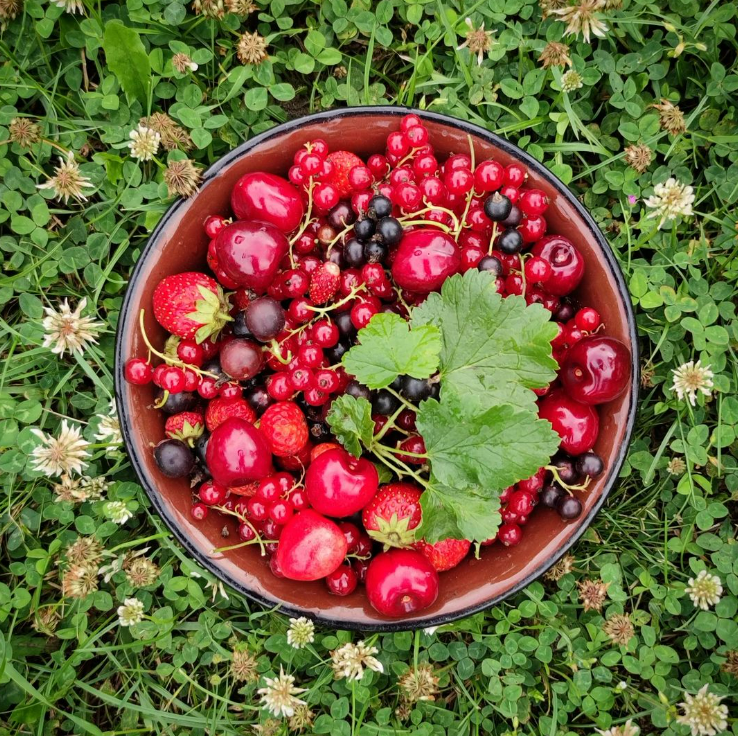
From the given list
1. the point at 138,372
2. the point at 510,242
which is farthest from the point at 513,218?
the point at 138,372

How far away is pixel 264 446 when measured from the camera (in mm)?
1529

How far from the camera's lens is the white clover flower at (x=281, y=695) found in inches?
72.5

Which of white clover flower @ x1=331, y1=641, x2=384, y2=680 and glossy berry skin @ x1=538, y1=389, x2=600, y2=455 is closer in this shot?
glossy berry skin @ x1=538, y1=389, x2=600, y2=455

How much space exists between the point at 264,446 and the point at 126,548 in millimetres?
781

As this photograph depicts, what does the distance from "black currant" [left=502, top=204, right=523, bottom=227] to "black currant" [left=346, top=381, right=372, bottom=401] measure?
53 cm

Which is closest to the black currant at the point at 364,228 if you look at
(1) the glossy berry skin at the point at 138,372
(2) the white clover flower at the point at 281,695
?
(1) the glossy berry skin at the point at 138,372

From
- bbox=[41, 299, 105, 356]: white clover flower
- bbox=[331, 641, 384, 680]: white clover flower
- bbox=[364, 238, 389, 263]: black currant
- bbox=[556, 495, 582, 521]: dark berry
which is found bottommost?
bbox=[331, 641, 384, 680]: white clover flower

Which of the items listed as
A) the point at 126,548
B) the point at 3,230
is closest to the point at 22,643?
the point at 126,548

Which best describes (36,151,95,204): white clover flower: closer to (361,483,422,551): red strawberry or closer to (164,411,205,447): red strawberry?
(164,411,205,447): red strawberry

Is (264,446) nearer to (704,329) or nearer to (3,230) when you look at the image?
(3,230)

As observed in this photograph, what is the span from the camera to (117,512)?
1903mm

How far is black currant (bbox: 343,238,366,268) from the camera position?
5.17 feet

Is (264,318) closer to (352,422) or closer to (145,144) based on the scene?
(352,422)

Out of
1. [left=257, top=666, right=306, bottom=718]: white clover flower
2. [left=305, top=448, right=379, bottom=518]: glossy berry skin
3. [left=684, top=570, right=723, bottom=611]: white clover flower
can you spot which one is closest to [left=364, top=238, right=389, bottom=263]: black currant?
[left=305, top=448, right=379, bottom=518]: glossy berry skin
